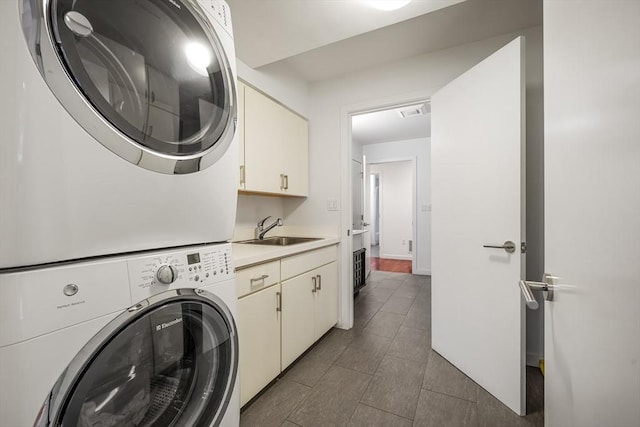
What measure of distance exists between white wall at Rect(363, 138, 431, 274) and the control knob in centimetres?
448

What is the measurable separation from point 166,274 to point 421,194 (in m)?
4.63

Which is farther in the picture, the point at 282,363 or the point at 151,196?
the point at 282,363

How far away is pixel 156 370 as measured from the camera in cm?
77

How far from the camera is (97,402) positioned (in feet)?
2.09

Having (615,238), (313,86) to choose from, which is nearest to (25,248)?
(615,238)

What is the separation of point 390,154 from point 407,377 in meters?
4.05

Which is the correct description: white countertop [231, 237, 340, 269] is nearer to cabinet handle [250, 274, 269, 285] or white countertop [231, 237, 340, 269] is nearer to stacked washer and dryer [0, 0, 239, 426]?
cabinet handle [250, 274, 269, 285]

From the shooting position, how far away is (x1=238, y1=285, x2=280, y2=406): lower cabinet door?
1.36 m

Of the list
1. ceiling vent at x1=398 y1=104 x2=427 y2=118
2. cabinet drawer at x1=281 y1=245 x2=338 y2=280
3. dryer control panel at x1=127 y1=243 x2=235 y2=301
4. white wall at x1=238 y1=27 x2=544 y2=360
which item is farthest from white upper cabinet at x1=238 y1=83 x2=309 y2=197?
ceiling vent at x1=398 y1=104 x2=427 y2=118

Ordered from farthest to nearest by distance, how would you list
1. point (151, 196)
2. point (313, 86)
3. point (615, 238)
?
point (313, 86), point (151, 196), point (615, 238)

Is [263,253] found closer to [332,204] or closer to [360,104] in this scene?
[332,204]

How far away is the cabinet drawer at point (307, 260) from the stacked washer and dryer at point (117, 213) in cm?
74

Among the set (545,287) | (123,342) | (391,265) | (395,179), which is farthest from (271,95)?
(395,179)

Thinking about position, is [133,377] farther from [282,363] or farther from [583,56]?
[583,56]
